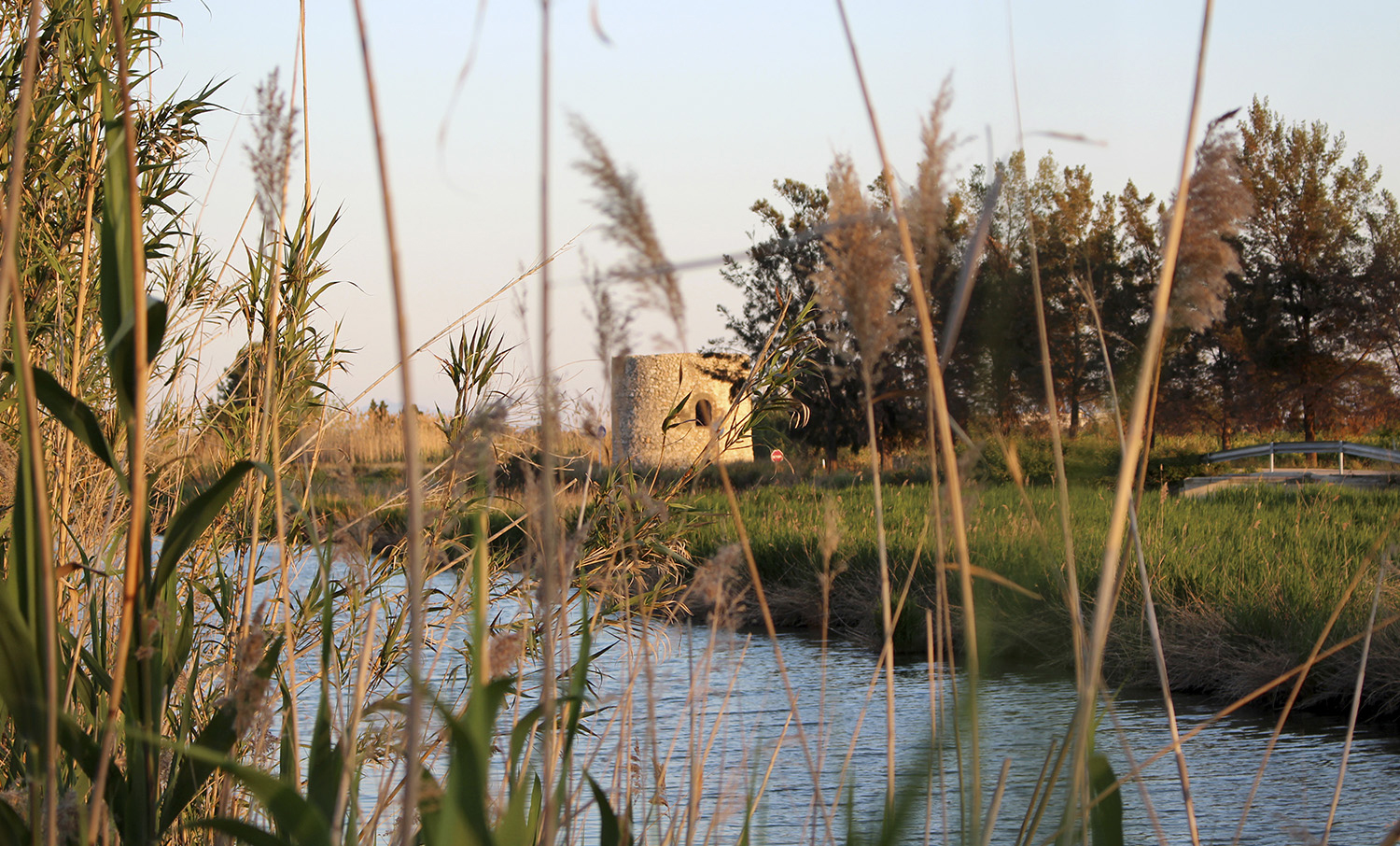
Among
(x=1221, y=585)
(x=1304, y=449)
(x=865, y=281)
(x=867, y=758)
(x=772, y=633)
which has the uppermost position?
(x=865, y=281)

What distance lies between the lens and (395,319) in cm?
60

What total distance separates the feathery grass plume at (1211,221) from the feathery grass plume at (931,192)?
232 millimetres

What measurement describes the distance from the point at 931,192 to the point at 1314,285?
19.1 meters

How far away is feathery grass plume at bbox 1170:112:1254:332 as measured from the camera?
987 millimetres

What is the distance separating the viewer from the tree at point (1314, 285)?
16.8 m

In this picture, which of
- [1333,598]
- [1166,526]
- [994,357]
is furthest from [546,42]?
[1166,526]

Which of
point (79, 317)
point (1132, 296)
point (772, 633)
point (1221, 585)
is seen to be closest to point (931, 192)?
point (772, 633)

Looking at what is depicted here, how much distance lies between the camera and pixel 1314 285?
17.3 metres

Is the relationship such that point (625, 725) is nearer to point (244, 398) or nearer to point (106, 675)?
point (106, 675)

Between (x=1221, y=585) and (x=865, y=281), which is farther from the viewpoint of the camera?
(x=1221, y=585)

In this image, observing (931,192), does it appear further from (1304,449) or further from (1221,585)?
(1304,449)

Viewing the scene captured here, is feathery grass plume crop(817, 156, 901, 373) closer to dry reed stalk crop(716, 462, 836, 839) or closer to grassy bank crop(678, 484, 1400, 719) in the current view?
dry reed stalk crop(716, 462, 836, 839)

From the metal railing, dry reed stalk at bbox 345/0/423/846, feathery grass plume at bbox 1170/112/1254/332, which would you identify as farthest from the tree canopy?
the metal railing

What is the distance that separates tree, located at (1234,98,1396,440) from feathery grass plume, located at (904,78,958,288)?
58.0 ft
